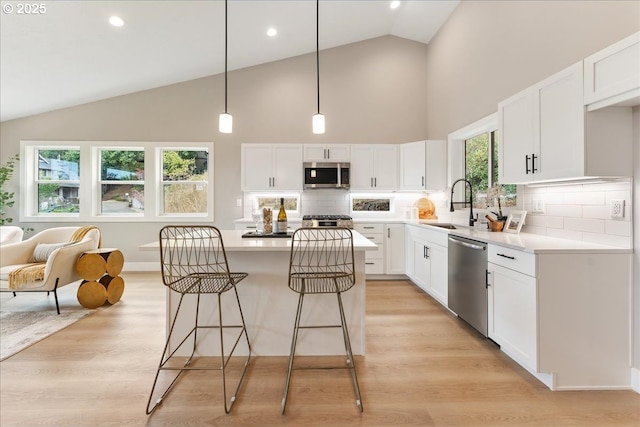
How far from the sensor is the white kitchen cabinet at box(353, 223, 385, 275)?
15.5 ft

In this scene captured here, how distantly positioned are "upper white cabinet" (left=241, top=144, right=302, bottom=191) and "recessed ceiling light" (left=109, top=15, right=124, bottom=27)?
2.12 m

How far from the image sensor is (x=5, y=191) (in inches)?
203

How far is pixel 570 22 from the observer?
8.03 feet

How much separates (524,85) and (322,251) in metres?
2.53

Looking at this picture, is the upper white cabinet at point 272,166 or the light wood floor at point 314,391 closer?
the light wood floor at point 314,391

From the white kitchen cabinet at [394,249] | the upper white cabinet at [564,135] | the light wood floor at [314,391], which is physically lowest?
the light wood floor at [314,391]

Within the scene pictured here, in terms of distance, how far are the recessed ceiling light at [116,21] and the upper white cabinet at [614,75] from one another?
4280mm

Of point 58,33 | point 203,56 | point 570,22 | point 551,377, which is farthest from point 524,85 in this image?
point 58,33

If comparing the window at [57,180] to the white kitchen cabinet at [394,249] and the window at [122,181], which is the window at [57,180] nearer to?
the window at [122,181]

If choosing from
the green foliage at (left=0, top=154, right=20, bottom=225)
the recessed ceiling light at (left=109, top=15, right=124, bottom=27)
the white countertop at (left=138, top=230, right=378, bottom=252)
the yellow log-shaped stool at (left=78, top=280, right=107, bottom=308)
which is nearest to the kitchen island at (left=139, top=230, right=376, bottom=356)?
the white countertop at (left=138, top=230, right=378, bottom=252)

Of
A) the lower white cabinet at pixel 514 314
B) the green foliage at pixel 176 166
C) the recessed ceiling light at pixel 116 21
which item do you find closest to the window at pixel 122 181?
the green foliage at pixel 176 166

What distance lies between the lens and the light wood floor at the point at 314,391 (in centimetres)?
174

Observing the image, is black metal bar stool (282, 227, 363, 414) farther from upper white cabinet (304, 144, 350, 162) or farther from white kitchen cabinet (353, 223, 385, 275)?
upper white cabinet (304, 144, 350, 162)

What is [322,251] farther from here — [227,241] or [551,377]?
[551,377]
